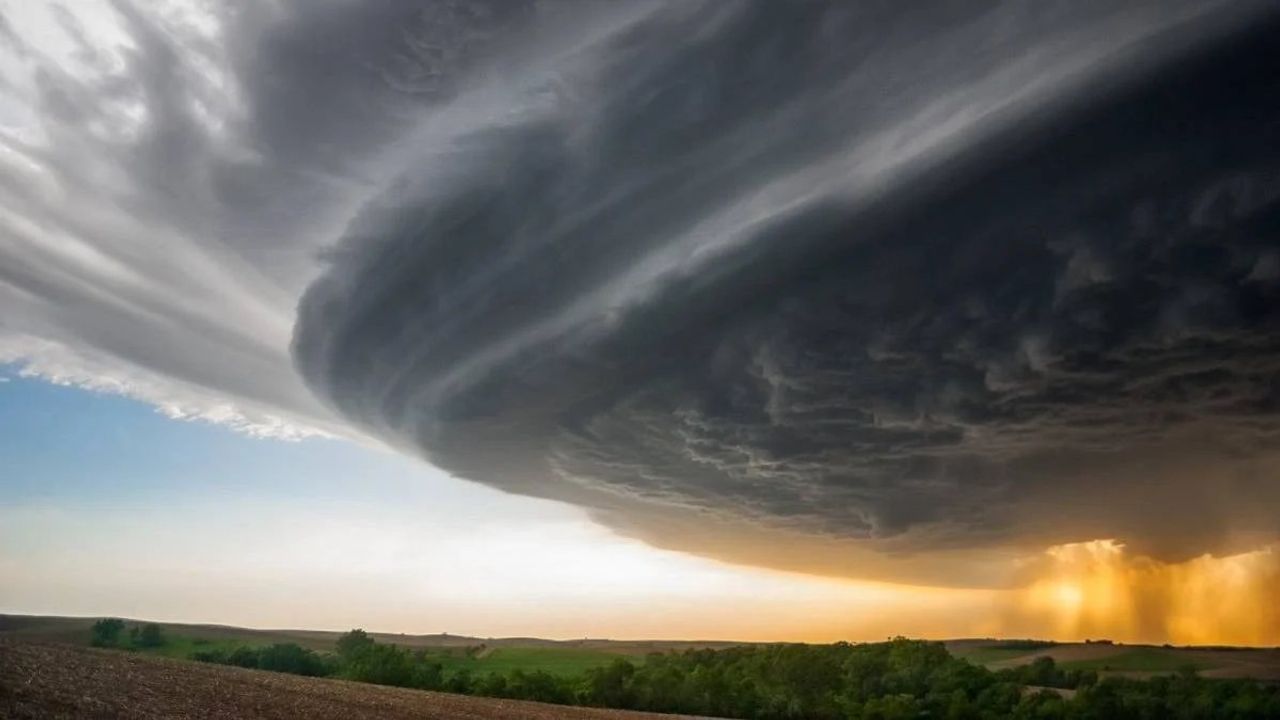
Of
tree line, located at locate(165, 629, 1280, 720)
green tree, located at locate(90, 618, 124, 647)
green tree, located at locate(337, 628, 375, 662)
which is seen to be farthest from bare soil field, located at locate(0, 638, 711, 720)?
green tree, located at locate(90, 618, 124, 647)

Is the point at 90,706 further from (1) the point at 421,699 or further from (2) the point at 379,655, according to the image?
(2) the point at 379,655

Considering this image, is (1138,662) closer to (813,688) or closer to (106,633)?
(813,688)

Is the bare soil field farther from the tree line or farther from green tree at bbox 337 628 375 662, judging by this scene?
green tree at bbox 337 628 375 662

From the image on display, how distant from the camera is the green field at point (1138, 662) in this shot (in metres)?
Result: 150

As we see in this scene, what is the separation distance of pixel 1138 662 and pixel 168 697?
170496mm

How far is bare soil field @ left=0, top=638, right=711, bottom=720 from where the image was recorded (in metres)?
36.6

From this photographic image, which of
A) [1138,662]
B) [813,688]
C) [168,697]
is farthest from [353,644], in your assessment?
[1138,662]

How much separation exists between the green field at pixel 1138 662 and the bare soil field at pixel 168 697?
390 ft

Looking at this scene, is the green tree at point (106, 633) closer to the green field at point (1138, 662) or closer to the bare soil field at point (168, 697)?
the bare soil field at point (168, 697)

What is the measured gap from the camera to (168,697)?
4491cm

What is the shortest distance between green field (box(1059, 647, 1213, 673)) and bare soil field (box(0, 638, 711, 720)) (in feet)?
390

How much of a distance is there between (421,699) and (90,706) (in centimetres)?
4547

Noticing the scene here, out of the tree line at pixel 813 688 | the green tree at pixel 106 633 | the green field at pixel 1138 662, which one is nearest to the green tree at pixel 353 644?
the tree line at pixel 813 688

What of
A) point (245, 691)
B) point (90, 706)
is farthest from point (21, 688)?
point (245, 691)
